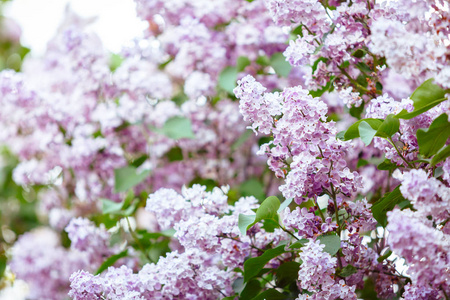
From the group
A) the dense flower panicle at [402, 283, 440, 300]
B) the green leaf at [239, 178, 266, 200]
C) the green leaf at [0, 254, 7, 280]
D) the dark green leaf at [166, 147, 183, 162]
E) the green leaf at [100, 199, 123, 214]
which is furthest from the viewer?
the green leaf at [0, 254, 7, 280]

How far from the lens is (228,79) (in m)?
1.33

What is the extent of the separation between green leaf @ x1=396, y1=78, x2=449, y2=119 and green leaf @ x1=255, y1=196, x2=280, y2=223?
24 cm

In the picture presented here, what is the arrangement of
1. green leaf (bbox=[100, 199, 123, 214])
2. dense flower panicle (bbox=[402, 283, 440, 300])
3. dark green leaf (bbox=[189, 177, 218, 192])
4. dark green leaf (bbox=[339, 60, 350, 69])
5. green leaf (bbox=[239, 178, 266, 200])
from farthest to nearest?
→ dark green leaf (bbox=[189, 177, 218, 192]) < green leaf (bbox=[239, 178, 266, 200]) < green leaf (bbox=[100, 199, 123, 214]) < dark green leaf (bbox=[339, 60, 350, 69]) < dense flower panicle (bbox=[402, 283, 440, 300])

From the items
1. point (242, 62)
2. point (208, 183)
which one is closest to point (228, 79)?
point (242, 62)

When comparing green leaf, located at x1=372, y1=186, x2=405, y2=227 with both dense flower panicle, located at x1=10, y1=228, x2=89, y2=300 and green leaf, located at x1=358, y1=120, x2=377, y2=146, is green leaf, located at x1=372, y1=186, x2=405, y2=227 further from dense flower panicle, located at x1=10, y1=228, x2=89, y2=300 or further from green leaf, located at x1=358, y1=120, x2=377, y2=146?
dense flower panicle, located at x1=10, y1=228, x2=89, y2=300

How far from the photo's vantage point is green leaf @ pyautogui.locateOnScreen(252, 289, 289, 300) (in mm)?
831

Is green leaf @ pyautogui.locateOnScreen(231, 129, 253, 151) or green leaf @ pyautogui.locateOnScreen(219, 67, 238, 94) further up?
green leaf @ pyautogui.locateOnScreen(219, 67, 238, 94)

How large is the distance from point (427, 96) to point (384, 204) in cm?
20

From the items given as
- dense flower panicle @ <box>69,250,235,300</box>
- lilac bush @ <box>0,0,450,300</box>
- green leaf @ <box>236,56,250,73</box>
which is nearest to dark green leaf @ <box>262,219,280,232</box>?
lilac bush @ <box>0,0,450,300</box>

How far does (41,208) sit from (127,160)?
1.45 feet

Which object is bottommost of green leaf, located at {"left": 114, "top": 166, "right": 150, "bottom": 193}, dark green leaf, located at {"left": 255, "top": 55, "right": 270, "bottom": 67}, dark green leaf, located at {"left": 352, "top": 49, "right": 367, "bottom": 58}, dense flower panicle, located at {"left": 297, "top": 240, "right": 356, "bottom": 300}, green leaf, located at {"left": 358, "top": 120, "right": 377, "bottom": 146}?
green leaf, located at {"left": 114, "top": 166, "right": 150, "bottom": 193}

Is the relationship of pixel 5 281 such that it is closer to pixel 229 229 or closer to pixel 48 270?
pixel 48 270

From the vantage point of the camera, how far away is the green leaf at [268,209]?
30.0 inches

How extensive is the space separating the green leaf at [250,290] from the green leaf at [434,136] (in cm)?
36
